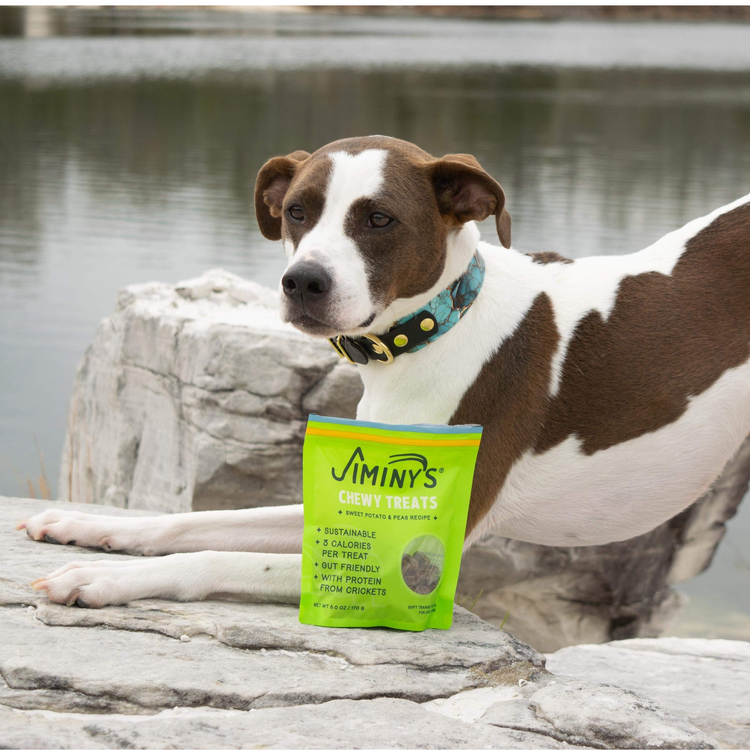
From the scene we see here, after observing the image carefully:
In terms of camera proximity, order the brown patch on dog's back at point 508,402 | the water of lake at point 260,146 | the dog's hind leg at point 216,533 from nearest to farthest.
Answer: the brown patch on dog's back at point 508,402, the dog's hind leg at point 216,533, the water of lake at point 260,146

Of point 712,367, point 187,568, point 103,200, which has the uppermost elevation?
point 712,367

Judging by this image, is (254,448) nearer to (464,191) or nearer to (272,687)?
→ (464,191)

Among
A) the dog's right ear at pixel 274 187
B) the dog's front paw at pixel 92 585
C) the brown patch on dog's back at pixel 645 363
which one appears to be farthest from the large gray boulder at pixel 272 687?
the dog's right ear at pixel 274 187

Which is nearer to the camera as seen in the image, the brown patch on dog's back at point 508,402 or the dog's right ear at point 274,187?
the brown patch on dog's back at point 508,402

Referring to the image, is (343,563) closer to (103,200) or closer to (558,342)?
(558,342)

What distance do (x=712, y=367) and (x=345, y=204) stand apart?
49.7 inches

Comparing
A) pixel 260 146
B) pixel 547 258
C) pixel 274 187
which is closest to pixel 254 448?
pixel 274 187

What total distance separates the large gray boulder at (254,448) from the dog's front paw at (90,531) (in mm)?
1584

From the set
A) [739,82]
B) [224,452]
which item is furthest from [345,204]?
[739,82]

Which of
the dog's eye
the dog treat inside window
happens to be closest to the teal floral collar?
the dog's eye

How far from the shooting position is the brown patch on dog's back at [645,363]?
285 centimetres

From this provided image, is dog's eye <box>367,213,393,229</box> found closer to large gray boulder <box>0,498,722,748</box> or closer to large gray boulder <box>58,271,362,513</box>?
large gray boulder <box>0,498,722,748</box>

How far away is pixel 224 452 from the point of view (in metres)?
4.72

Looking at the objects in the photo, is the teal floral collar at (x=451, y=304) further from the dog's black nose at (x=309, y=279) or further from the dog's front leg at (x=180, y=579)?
the dog's front leg at (x=180, y=579)
